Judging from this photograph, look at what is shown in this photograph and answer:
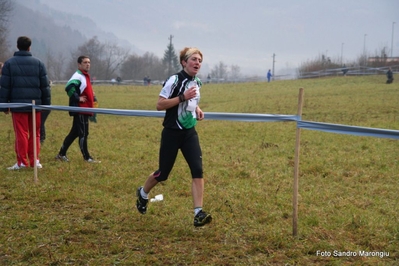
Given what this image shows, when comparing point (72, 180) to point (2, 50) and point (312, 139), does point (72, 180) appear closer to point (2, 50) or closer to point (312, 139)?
point (312, 139)

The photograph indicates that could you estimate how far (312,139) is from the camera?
1206cm

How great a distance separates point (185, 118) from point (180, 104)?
173mm

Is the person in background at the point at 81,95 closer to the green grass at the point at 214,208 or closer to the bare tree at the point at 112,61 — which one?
the green grass at the point at 214,208

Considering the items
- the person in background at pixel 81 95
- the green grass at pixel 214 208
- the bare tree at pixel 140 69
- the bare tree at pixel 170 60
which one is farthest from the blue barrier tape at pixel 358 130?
the bare tree at pixel 140 69

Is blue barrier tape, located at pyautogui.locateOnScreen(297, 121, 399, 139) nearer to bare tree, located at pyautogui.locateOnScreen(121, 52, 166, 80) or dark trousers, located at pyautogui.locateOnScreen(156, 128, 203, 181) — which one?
dark trousers, located at pyautogui.locateOnScreen(156, 128, 203, 181)

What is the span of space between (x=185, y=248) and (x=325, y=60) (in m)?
64.8

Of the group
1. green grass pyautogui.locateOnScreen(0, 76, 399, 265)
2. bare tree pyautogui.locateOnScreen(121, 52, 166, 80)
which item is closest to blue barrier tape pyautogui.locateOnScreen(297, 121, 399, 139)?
green grass pyautogui.locateOnScreen(0, 76, 399, 265)

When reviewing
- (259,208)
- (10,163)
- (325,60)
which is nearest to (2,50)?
(325,60)

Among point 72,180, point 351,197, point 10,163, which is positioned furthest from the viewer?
point 10,163

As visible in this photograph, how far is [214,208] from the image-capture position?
6.20m

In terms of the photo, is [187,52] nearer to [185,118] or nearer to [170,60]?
[185,118]

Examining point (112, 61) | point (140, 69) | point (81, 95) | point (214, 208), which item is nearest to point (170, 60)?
point (140, 69)

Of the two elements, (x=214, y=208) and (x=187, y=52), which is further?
(x=214, y=208)

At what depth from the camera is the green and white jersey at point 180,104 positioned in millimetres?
5211
